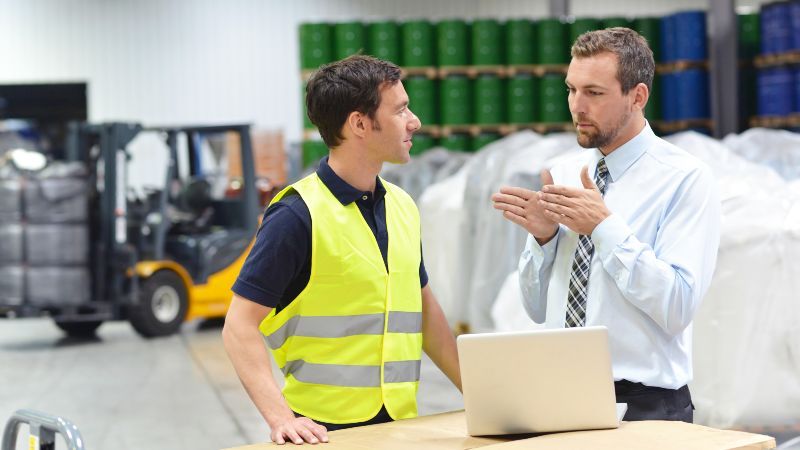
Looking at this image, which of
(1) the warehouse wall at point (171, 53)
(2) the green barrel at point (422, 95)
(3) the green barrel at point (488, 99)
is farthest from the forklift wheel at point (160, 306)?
(1) the warehouse wall at point (171, 53)

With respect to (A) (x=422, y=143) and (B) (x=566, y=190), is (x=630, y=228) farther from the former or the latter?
(A) (x=422, y=143)

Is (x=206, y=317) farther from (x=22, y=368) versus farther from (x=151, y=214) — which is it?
(x=22, y=368)

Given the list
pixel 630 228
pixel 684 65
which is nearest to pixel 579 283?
pixel 630 228

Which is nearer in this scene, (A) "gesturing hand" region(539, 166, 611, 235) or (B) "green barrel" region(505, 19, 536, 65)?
(A) "gesturing hand" region(539, 166, 611, 235)

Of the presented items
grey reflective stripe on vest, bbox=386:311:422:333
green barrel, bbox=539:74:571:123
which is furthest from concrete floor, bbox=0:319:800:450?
green barrel, bbox=539:74:571:123

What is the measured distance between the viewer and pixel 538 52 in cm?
1321

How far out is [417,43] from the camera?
1310 centimetres

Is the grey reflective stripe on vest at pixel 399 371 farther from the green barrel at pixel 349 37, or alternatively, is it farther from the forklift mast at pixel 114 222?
the green barrel at pixel 349 37

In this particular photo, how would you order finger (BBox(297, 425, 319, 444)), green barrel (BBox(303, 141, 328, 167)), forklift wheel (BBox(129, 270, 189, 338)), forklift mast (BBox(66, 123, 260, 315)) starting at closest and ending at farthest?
finger (BBox(297, 425, 319, 444)), forklift mast (BBox(66, 123, 260, 315)), forklift wheel (BBox(129, 270, 189, 338)), green barrel (BBox(303, 141, 328, 167))

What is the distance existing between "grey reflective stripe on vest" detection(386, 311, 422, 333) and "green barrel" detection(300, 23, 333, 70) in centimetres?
1027

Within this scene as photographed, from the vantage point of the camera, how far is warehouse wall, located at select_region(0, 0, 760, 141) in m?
17.6

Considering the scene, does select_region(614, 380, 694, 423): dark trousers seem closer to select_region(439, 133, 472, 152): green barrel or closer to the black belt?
the black belt

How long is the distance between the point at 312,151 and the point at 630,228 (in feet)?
34.6

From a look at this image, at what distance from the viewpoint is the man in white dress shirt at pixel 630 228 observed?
262cm
